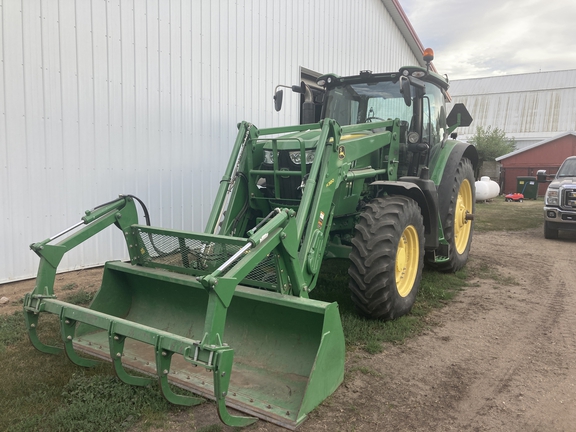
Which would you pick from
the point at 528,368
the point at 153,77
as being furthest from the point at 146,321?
the point at 153,77

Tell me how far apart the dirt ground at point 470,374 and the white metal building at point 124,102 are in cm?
118

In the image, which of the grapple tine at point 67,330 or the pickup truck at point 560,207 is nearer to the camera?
the grapple tine at point 67,330

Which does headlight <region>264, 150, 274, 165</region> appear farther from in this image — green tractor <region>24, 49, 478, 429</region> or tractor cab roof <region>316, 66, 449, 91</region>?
tractor cab roof <region>316, 66, 449, 91</region>

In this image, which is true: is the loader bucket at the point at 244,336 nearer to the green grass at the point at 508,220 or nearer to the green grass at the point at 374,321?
the green grass at the point at 374,321

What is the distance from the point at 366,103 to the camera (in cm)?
557

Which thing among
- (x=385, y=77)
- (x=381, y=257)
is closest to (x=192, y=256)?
(x=381, y=257)

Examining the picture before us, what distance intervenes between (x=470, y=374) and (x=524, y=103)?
140 ft

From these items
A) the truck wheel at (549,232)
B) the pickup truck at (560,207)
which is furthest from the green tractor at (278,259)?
the truck wheel at (549,232)

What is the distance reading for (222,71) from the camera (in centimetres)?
771

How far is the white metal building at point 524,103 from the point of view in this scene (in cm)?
3750

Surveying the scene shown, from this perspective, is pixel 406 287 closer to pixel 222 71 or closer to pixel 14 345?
pixel 14 345

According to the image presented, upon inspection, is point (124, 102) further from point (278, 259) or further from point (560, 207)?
point (560, 207)

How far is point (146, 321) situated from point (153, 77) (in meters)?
4.06

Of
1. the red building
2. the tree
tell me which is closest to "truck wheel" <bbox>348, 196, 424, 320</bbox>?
the red building
